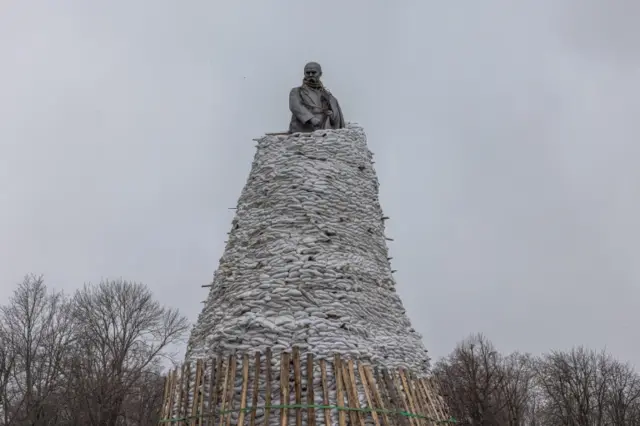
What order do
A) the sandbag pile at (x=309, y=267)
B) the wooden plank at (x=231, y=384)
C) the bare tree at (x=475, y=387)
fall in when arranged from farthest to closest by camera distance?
the bare tree at (x=475, y=387) < the sandbag pile at (x=309, y=267) < the wooden plank at (x=231, y=384)

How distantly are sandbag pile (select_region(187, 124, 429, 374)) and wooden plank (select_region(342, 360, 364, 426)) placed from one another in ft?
0.72

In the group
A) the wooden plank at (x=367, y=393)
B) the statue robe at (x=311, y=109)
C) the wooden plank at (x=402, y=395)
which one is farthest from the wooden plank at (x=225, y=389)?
the statue robe at (x=311, y=109)

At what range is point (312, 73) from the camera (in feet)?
29.2

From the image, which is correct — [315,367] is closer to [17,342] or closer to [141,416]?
[141,416]

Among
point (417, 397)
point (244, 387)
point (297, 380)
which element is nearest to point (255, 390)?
point (244, 387)

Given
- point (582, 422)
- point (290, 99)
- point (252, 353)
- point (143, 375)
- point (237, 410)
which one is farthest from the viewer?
point (582, 422)

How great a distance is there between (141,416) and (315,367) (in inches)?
752

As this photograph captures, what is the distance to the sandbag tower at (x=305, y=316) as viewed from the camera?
5375 mm

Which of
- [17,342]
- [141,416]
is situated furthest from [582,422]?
[17,342]

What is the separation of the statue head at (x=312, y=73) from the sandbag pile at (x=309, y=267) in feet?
4.83

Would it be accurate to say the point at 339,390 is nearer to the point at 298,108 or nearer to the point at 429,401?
the point at 429,401

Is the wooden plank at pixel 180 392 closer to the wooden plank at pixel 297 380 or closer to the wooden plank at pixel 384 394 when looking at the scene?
the wooden plank at pixel 297 380

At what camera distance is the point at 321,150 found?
7410mm

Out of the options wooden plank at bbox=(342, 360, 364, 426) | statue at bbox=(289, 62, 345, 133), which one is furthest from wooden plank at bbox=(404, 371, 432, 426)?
statue at bbox=(289, 62, 345, 133)
